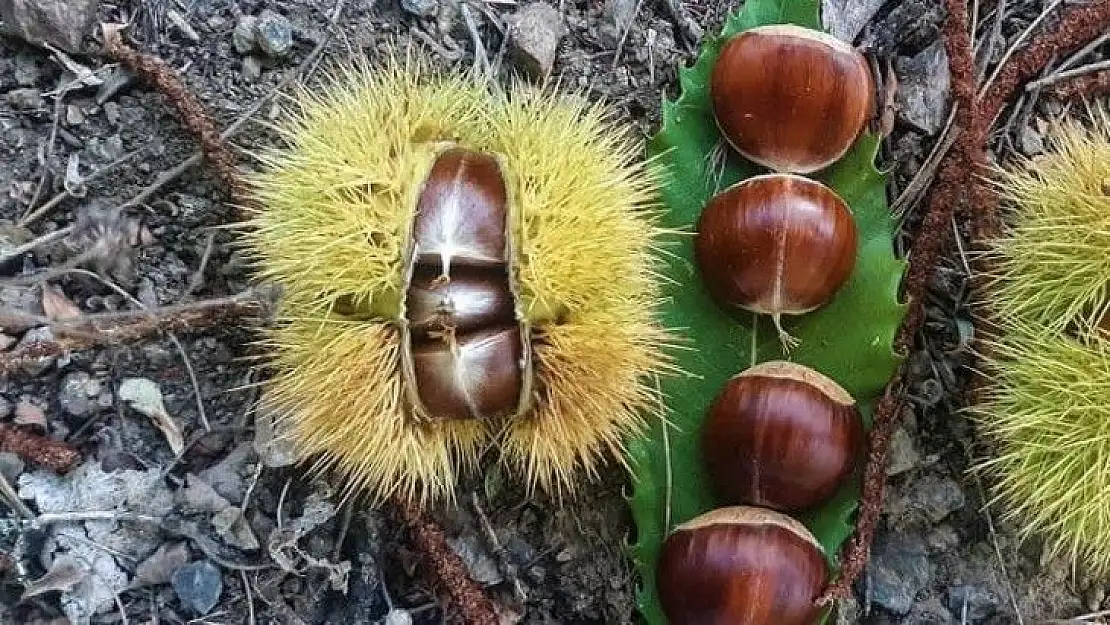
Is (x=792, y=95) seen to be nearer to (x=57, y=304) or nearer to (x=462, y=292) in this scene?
(x=462, y=292)

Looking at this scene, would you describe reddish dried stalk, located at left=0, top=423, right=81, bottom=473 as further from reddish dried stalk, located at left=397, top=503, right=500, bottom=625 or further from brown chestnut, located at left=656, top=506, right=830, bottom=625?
brown chestnut, located at left=656, top=506, right=830, bottom=625

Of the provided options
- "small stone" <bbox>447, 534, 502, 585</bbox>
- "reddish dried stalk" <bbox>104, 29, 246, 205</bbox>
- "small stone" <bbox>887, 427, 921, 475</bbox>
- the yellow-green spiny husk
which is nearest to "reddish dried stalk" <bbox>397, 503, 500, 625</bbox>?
"small stone" <bbox>447, 534, 502, 585</bbox>

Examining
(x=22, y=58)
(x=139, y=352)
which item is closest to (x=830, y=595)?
(x=139, y=352)

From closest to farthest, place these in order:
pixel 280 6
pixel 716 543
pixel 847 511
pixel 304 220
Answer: pixel 304 220
pixel 716 543
pixel 847 511
pixel 280 6

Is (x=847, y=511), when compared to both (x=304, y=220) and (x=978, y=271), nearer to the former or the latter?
(x=978, y=271)

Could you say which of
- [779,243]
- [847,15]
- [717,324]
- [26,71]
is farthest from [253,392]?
[847,15]

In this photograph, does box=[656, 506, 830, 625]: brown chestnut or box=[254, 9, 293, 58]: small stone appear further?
box=[254, 9, 293, 58]: small stone
